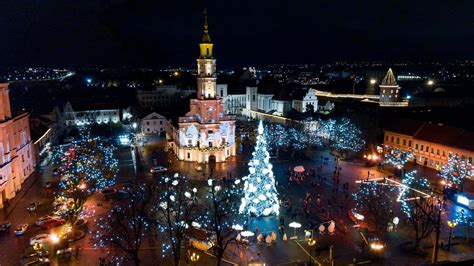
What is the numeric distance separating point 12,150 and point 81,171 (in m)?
6.06

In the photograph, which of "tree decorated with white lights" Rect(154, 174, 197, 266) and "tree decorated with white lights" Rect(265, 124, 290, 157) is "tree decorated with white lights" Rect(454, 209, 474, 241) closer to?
"tree decorated with white lights" Rect(154, 174, 197, 266)

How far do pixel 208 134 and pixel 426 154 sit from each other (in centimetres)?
2522

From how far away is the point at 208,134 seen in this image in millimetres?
47781

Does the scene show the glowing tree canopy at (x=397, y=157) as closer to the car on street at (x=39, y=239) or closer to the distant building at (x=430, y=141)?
the distant building at (x=430, y=141)

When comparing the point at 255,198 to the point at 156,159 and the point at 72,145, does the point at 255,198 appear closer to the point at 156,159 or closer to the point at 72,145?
the point at 156,159

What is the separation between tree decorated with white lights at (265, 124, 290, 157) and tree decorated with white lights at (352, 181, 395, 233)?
15.1 meters

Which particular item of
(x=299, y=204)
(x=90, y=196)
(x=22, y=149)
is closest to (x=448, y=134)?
(x=299, y=204)

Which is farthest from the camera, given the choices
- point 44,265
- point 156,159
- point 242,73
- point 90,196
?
point 242,73

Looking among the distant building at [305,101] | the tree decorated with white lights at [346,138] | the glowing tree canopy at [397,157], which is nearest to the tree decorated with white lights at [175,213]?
the tree decorated with white lights at [346,138]

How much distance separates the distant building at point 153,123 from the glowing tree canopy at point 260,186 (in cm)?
3925

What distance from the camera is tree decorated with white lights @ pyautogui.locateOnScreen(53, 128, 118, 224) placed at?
2867cm

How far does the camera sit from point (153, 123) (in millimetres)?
64750

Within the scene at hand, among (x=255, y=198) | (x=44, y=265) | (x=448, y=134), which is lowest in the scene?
(x=44, y=265)

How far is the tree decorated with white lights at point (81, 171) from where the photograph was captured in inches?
1129
